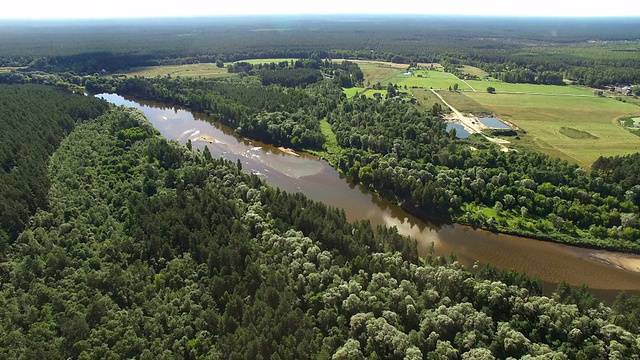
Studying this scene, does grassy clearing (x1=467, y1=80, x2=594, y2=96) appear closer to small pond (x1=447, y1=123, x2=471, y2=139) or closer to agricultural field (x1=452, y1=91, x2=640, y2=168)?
agricultural field (x1=452, y1=91, x2=640, y2=168)

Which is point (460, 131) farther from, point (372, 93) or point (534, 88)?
point (534, 88)

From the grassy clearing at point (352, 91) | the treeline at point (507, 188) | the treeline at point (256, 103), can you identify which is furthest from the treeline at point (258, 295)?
the grassy clearing at point (352, 91)

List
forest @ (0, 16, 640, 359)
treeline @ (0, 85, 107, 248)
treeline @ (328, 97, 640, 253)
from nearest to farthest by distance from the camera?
forest @ (0, 16, 640, 359) < treeline @ (0, 85, 107, 248) < treeline @ (328, 97, 640, 253)

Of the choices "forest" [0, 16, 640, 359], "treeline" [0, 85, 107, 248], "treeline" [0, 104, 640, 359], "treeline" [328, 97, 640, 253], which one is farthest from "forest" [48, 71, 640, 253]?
"treeline" [0, 85, 107, 248]

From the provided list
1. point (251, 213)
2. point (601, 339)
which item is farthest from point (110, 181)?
point (601, 339)

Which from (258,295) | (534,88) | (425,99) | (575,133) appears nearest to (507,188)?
(258,295)

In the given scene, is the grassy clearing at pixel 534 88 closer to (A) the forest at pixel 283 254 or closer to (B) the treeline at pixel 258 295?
(A) the forest at pixel 283 254

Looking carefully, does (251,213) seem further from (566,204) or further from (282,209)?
(566,204)
